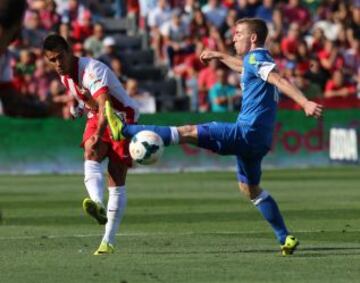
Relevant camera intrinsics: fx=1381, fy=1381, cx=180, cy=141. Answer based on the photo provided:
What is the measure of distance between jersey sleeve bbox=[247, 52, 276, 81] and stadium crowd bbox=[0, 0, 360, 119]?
50.0 ft

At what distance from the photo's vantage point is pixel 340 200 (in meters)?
21.2

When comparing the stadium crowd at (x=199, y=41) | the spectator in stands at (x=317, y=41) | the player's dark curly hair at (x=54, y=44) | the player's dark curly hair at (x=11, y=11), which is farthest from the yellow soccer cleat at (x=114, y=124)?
the spectator in stands at (x=317, y=41)

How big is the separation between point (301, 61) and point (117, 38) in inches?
189

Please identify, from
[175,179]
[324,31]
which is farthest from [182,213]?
[324,31]

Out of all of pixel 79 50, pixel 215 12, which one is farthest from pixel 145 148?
pixel 215 12

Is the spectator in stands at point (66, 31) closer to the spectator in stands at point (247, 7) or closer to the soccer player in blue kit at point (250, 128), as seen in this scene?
the spectator in stands at point (247, 7)

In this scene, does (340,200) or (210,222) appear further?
(340,200)

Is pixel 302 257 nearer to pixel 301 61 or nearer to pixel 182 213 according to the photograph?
pixel 182 213

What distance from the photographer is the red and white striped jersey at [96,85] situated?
13.6m

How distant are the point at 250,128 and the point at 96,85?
1.62m

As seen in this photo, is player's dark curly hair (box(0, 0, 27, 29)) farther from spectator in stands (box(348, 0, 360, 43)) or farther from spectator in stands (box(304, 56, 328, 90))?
spectator in stands (box(348, 0, 360, 43))

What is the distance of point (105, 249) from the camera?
13562 millimetres

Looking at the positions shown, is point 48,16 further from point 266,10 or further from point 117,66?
point 266,10

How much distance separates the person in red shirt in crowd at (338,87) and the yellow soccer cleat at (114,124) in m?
19.4
